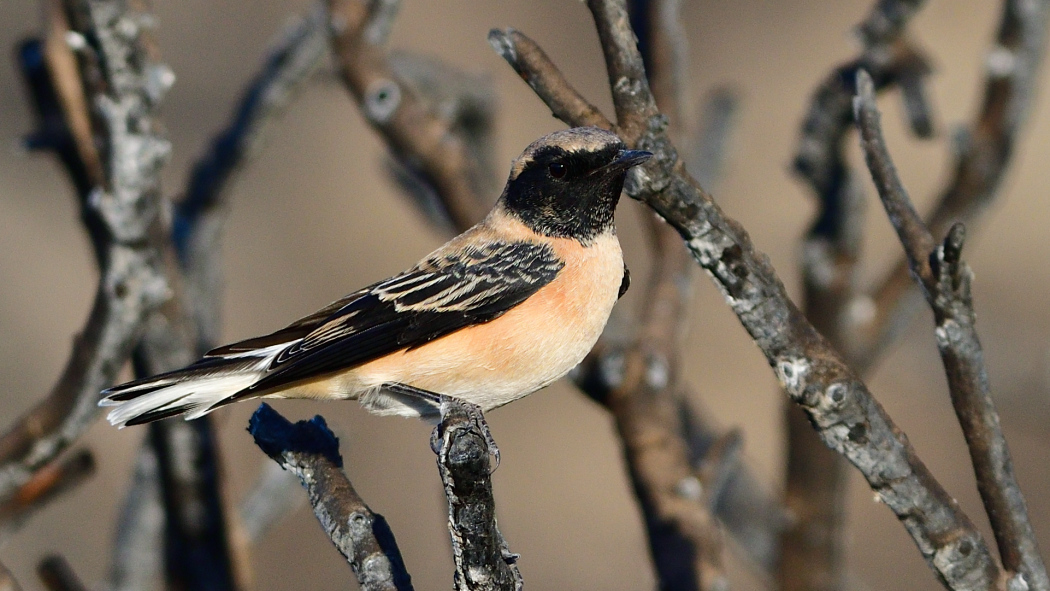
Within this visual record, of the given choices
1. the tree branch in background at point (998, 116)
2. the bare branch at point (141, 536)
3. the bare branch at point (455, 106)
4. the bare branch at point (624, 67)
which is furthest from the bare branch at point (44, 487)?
the tree branch in background at point (998, 116)

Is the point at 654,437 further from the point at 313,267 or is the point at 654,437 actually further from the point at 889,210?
the point at 313,267

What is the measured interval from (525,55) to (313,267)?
7969 millimetres

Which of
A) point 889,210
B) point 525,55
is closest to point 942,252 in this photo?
point 889,210

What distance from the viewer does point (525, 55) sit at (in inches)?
128

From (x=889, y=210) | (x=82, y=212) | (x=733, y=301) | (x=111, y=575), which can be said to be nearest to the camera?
(x=733, y=301)

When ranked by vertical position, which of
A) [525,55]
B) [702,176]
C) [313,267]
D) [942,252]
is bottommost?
[942,252]

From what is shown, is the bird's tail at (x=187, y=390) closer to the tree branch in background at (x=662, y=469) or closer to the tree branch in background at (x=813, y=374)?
the tree branch in background at (x=813, y=374)

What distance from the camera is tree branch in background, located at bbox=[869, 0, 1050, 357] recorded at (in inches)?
224

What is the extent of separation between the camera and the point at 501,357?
3.77 meters

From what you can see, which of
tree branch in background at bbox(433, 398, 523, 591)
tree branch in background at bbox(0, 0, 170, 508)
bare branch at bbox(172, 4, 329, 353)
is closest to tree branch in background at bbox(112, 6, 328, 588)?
bare branch at bbox(172, 4, 329, 353)

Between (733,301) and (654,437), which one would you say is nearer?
(733,301)

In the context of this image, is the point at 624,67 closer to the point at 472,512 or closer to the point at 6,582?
the point at 472,512

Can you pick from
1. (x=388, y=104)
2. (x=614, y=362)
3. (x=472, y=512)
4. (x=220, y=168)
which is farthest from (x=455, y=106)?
(x=472, y=512)

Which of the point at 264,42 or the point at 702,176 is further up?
the point at 264,42
